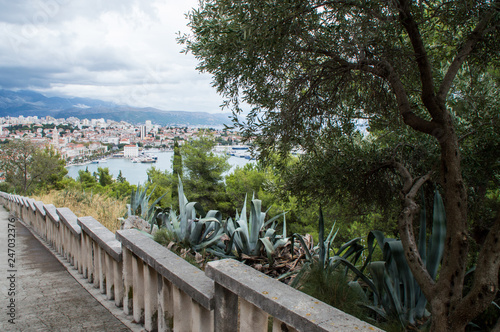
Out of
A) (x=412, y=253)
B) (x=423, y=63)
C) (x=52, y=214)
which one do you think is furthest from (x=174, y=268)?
(x=52, y=214)

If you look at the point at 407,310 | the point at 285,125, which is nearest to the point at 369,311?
the point at 407,310

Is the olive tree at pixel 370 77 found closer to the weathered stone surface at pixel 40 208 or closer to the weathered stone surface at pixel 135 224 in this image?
the weathered stone surface at pixel 135 224

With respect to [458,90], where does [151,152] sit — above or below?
below

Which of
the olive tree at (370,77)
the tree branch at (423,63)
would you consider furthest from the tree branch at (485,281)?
the tree branch at (423,63)

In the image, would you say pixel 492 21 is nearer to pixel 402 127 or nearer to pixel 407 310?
pixel 402 127

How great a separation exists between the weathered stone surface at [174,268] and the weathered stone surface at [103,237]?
7.3 inches

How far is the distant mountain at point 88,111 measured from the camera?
409 inches

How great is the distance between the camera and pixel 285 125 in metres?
2.77

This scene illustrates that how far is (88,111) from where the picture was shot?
49.6 feet

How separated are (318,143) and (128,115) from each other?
995 cm

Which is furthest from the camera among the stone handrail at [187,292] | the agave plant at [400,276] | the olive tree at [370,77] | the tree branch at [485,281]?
the agave plant at [400,276]

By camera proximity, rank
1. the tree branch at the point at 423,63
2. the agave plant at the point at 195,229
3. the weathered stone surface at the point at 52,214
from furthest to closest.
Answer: the weathered stone surface at the point at 52,214
the agave plant at the point at 195,229
the tree branch at the point at 423,63

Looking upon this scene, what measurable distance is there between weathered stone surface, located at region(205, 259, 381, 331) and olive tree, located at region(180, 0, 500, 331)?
0.97 metres

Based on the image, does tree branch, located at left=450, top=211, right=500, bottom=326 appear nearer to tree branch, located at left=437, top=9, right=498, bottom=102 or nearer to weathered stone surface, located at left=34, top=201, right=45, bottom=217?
tree branch, located at left=437, top=9, right=498, bottom=102
